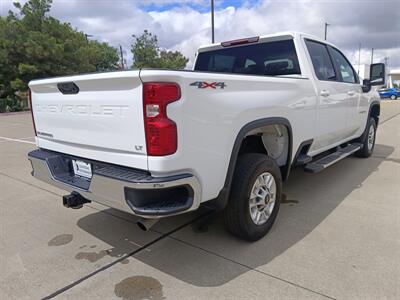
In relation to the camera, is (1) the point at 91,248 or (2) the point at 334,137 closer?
(1) the point at 91,248

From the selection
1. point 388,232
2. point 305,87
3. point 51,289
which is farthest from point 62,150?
point 388,232

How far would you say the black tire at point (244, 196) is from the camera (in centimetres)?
296

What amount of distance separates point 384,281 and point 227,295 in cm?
121

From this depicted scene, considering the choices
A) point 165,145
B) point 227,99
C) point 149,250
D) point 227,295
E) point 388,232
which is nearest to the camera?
point 165,145

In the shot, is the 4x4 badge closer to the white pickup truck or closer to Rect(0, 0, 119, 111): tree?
the white pickup truck

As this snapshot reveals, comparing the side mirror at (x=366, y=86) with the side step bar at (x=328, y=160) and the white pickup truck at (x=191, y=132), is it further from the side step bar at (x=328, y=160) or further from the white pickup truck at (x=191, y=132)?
the white pickup truck at (x=191, y=132)

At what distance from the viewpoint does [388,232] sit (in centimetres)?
337

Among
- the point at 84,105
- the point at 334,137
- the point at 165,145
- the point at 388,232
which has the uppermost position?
the point at 84,105

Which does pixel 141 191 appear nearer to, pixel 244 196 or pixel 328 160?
pixel 244 196

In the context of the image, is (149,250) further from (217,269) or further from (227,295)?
(227,295)

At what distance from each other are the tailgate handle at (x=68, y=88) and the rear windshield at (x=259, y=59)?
2.40 m

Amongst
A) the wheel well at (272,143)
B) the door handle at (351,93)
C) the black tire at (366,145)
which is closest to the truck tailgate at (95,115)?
the wheel well at (272,143)

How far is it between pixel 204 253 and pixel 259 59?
2555mm

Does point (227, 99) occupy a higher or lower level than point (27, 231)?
higher
